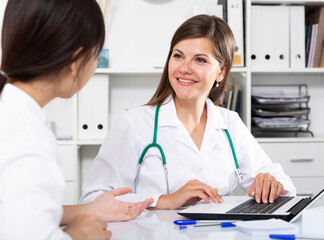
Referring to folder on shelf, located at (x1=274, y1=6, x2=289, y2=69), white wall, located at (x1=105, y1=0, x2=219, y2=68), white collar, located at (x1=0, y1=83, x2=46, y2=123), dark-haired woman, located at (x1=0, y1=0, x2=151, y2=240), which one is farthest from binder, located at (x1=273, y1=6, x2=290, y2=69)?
white collar, located at (x1=0, y1=83, x2=46, y2=123)

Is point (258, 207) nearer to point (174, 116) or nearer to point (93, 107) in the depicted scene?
point (174, 116)

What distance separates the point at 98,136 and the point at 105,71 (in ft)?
1.30

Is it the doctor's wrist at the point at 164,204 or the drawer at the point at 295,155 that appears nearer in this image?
the doctor's wrist at the point at 164,204

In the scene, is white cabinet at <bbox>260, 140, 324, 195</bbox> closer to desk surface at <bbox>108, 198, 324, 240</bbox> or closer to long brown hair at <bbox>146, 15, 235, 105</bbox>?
long brown hair at <bbox>146, 15, 235, 105</bbox>

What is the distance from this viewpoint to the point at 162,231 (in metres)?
1.06

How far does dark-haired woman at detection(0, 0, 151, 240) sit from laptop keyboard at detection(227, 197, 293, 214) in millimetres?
449

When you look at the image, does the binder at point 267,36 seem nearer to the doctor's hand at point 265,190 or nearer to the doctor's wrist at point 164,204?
the doctor's hand at point 265,190

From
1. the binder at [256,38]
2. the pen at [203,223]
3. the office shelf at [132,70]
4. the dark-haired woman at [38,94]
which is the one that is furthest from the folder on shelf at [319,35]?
the dark-haired woman at [38,94]

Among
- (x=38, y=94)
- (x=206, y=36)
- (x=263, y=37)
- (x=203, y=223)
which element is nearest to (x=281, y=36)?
(x=263, y=37)

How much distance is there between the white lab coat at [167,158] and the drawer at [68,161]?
1.01m

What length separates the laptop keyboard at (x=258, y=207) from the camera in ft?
A: 3.90

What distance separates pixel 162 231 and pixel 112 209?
16 centimetres

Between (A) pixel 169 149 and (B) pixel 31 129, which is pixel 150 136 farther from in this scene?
(B) pixel 31 129

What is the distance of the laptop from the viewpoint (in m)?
1.14
